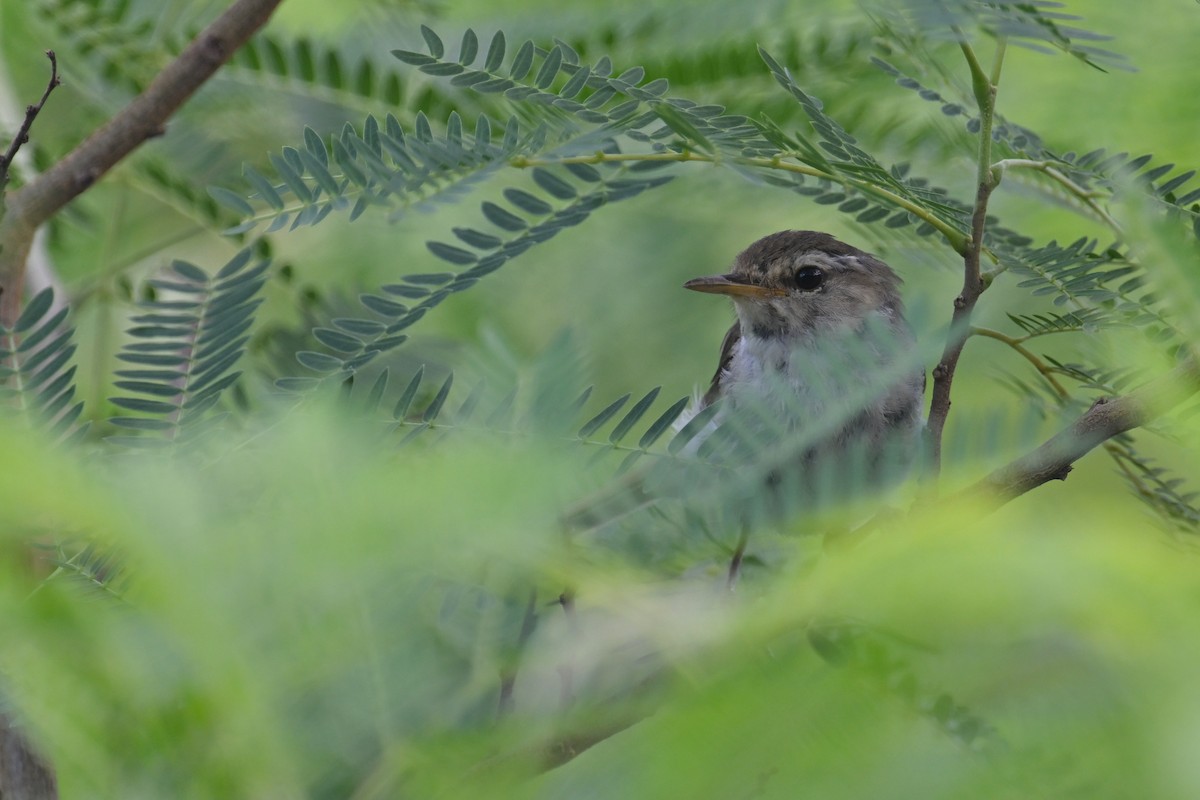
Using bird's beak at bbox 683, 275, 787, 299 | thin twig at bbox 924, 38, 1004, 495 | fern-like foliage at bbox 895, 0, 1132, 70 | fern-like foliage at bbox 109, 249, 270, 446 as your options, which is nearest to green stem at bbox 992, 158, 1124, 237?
thin twig at bbox 924, 38, 1004, 495

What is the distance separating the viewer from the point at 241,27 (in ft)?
4.98

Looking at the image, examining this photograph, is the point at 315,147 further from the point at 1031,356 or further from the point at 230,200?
the point at 1031,356

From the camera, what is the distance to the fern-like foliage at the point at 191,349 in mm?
1251

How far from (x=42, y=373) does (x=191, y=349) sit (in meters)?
0.23

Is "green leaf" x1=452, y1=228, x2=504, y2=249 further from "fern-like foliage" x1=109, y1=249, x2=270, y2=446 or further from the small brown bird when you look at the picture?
the small brown bird

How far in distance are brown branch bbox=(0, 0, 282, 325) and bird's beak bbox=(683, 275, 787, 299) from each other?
1174 mm

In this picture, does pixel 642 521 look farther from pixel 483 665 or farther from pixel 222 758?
pixel 222 758

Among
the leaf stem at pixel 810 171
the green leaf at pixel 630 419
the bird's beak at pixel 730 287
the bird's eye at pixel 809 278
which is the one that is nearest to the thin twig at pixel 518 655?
the green leaf at pixel 630 419

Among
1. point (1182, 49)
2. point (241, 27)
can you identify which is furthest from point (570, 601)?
point (1182, 49)

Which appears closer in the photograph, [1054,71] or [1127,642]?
[1127,642]

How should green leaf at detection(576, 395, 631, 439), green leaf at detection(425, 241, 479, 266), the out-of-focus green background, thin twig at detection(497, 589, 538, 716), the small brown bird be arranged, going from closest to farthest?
thin twig at detection(497, 589, 538, 716), green leaf at detection(576, 395, 631, 439), green leaf at detection(425, 241, 479, 266), the out-of-focus green background, the small brown bird

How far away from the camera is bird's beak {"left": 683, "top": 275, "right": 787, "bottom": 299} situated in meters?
2.53

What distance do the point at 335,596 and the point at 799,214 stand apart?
91.9 inches

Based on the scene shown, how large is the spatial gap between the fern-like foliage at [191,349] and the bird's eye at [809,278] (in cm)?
171
